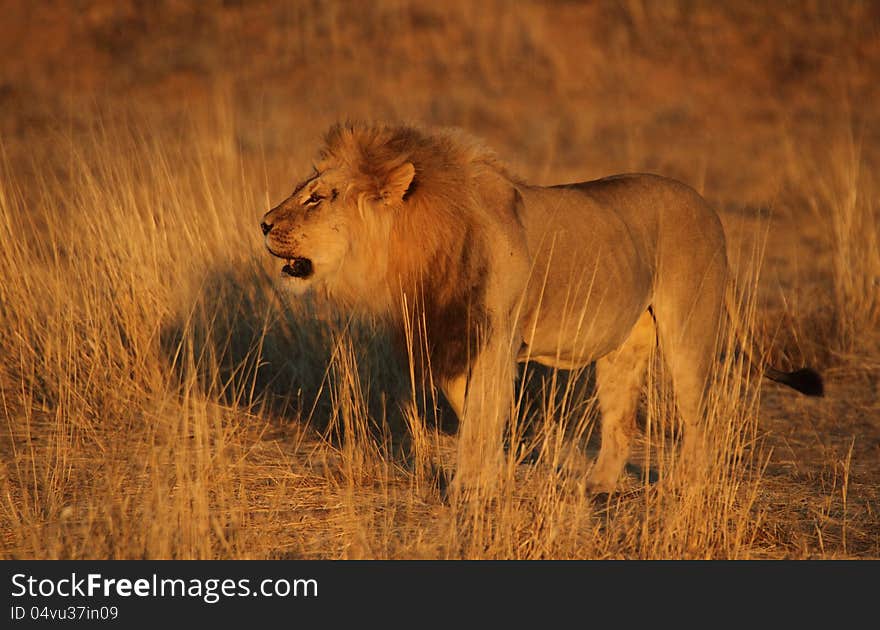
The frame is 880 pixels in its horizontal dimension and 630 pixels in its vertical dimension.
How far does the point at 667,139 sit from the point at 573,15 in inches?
231

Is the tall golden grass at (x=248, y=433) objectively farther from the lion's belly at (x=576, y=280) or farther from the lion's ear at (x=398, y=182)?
the lion's ear at (x=398, y=182)

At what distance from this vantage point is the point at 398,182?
5035mm

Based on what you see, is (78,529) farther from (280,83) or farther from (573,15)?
(573,15)

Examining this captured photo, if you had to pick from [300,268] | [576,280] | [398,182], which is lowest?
[576,280]

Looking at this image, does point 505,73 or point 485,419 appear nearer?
point 485,419

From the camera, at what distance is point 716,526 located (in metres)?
4.73

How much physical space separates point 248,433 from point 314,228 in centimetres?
136

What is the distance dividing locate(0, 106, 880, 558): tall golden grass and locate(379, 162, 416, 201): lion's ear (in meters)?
0.66

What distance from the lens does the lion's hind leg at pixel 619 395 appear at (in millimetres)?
5750

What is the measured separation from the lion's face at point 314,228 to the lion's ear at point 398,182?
0.52 feet

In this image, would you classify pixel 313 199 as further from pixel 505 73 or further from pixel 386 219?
pixel 505 73

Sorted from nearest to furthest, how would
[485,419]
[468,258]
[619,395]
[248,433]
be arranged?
[485,419] < [468,258] < [619,395] < [248,433]

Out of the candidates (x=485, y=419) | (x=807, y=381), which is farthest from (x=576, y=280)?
(x=807, y=381)
